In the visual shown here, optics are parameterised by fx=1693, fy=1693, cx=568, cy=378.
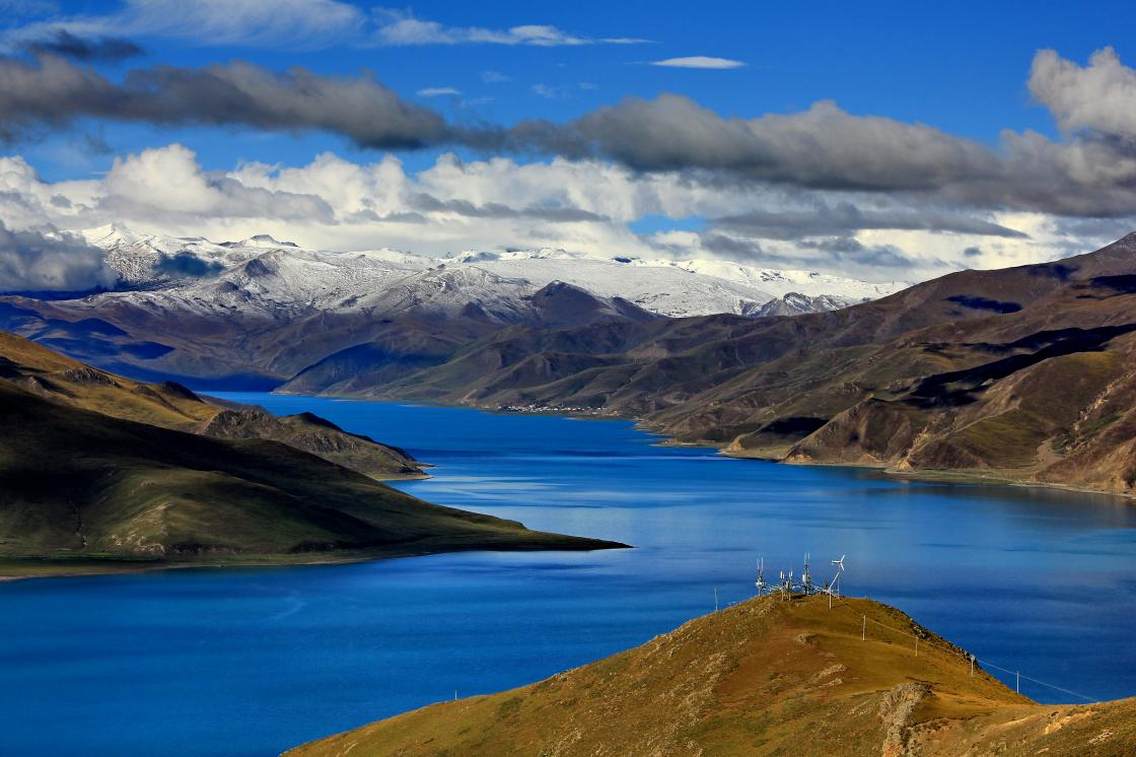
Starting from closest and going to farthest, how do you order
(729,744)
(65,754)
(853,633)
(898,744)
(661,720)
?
1. (898,744)
2. (729,744)
3. (661,720)
4. (853,633)
5. (65,754)

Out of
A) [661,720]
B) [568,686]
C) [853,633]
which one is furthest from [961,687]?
[568,686]

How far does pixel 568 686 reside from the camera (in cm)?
12188

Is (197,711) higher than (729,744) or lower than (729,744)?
lower

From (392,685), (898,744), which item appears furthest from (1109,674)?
(898,744)

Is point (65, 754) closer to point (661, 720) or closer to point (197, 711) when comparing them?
point (197, 711)

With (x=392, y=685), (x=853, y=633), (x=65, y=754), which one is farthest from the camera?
(x=392, y=685)

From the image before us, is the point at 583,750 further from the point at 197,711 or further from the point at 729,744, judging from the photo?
the point at 197,711

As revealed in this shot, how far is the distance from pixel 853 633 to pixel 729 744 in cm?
1885

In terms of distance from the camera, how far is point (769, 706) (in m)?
102

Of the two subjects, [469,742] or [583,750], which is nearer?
[583,750]

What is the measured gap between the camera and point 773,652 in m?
111

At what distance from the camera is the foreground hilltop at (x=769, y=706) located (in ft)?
281

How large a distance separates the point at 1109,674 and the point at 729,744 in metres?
98.9

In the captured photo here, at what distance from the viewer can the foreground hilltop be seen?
85750 mm
